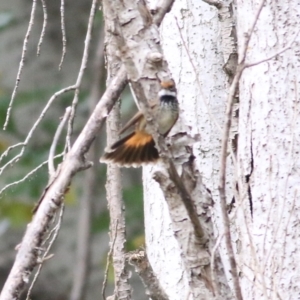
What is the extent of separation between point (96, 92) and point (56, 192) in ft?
3.75

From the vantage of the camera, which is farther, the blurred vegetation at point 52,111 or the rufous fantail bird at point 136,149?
the blurred vegetation at point 52,111

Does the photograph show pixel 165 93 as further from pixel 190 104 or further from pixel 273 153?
pixel 190 104

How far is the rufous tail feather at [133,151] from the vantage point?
4.91 feet

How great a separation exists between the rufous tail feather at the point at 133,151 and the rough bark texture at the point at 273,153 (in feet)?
0.74

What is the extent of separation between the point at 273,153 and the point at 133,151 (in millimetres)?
346

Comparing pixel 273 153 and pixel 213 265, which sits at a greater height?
pixel 273 153

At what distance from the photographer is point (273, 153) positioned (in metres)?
1.64

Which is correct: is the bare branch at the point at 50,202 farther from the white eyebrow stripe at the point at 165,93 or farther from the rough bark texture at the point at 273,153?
the rough bark texture at the point at 273,153

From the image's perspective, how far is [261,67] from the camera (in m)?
1.67

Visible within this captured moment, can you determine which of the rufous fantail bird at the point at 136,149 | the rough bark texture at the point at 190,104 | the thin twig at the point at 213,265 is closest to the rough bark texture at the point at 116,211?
the rough bark texture at the point at 190,104

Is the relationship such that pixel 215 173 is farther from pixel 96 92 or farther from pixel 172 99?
pixel 172 99

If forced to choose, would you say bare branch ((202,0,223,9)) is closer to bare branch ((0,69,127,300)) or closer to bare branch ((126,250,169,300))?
bare branch ((0,69,127,300))

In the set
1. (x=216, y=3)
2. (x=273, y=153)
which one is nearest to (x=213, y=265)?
(x=273, y=153)

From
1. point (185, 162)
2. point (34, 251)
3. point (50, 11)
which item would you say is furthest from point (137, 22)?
point (50, 11)
